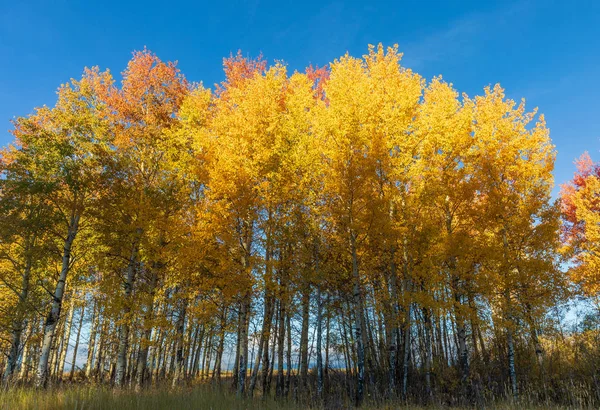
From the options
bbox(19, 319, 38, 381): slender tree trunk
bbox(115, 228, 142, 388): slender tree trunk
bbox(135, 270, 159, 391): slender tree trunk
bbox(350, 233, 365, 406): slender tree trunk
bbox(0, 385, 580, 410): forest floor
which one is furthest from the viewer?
bbox(19, 319, 38, 381): slender tree trunk

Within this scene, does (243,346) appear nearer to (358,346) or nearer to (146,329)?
(146,329)

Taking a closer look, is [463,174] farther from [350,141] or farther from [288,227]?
[288,227]

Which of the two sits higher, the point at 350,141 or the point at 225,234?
the point at 350,141

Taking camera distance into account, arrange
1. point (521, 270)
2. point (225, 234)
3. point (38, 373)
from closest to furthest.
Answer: point (38, 373) < point (225, 234) < point (521, 270)

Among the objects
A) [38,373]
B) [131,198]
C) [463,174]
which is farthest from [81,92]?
[463,174]

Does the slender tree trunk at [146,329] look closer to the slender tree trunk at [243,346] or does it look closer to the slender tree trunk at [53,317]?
the slender tree trunk at [53,317]

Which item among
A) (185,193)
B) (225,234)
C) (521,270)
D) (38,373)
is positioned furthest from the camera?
(185,193)

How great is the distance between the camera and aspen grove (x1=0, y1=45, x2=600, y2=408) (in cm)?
1022

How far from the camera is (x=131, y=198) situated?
1148 cm

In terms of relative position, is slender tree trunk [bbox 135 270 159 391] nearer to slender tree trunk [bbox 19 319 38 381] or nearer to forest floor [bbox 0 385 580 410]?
forest floor [bbox 0 385 580 410]

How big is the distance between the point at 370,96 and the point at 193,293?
940cm

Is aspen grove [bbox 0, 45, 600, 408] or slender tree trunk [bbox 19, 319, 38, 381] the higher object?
aspen grove [bbox 0, 45, 600, 408]

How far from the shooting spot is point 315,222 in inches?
440

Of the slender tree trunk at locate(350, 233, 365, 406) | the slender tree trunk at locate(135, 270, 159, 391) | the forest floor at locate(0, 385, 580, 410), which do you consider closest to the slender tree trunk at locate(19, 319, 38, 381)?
the slender tree trunk at locate(135, 270, 159, 391)
